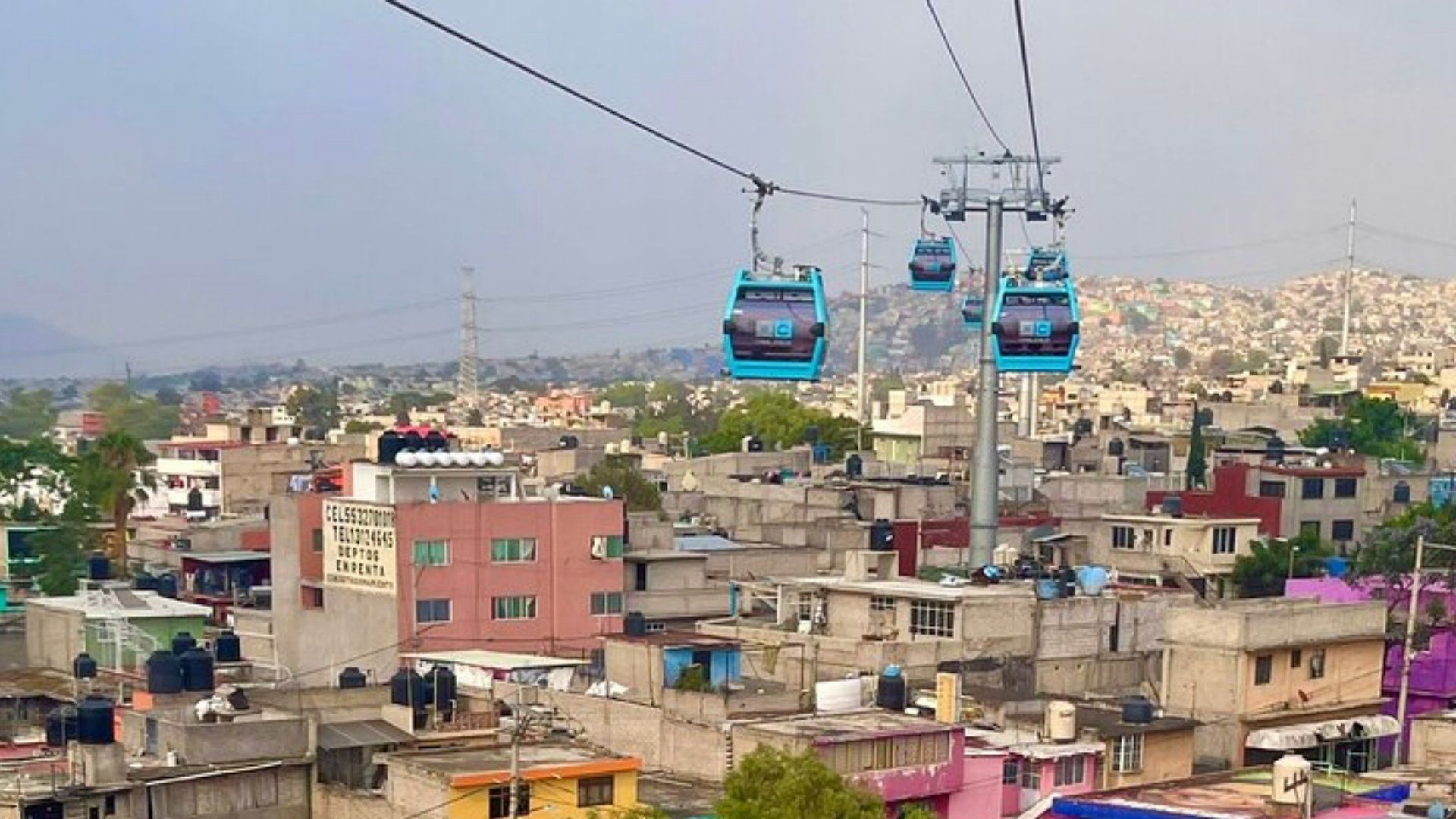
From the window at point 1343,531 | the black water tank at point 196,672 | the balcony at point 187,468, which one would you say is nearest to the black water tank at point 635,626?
the black water tank at point 196,672

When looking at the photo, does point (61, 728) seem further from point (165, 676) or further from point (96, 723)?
point (96, 723)

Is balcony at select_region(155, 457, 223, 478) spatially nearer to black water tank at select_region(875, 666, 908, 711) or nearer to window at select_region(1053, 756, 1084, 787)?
black water tank at select_region(875, 666, 908, 711)

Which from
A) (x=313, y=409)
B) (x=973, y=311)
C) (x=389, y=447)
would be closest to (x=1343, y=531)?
(x=973, y=311)

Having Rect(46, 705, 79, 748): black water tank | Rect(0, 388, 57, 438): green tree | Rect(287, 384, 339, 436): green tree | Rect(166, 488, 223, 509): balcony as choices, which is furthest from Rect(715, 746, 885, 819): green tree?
Rect(0, 388, 57, 438): green tree

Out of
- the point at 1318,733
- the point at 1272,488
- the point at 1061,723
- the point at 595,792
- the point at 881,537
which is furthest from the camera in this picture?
the point at 1272,488

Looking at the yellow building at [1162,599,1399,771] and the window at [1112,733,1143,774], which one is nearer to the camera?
the window at [1112,733,1143,774]

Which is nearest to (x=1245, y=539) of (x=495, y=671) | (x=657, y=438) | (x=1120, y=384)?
(x=495, y=671)
